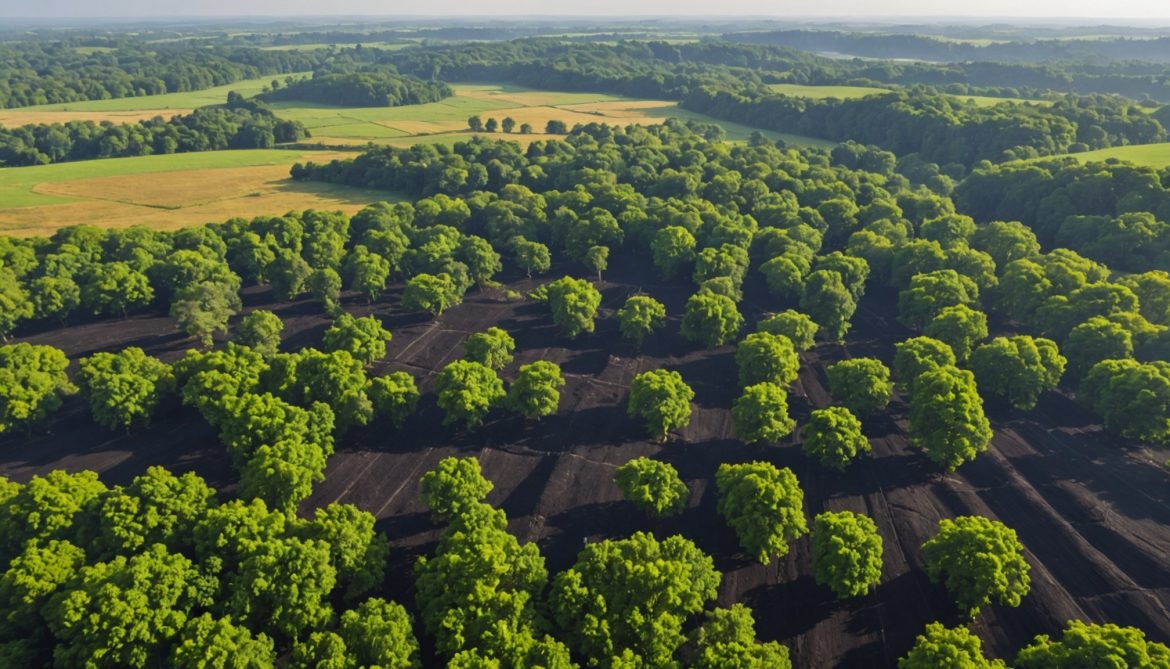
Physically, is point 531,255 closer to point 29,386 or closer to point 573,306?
point 573,306

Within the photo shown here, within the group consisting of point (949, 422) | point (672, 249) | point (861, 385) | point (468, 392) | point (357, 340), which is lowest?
point (468, 392)

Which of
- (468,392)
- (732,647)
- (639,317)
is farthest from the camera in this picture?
(639,317)

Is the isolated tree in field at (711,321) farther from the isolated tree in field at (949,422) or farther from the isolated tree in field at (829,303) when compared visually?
the isolated tree in field at (949,422)

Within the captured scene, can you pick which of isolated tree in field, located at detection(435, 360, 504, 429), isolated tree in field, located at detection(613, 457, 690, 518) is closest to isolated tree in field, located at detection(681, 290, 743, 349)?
isolated tree in field, located at detection(435, 360, 504, 429)

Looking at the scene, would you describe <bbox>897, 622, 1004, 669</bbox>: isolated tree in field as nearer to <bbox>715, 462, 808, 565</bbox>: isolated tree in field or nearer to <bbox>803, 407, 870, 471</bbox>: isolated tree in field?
<bbox>715, 462, 808, 565</bbox>: isolated tree in field

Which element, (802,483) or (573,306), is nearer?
(802,483)

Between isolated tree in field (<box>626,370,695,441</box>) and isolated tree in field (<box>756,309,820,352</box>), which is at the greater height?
isolated tree in field (<box>756,309,820,352</box>)

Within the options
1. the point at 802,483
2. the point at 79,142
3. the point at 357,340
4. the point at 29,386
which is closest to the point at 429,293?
the point at 357,340
